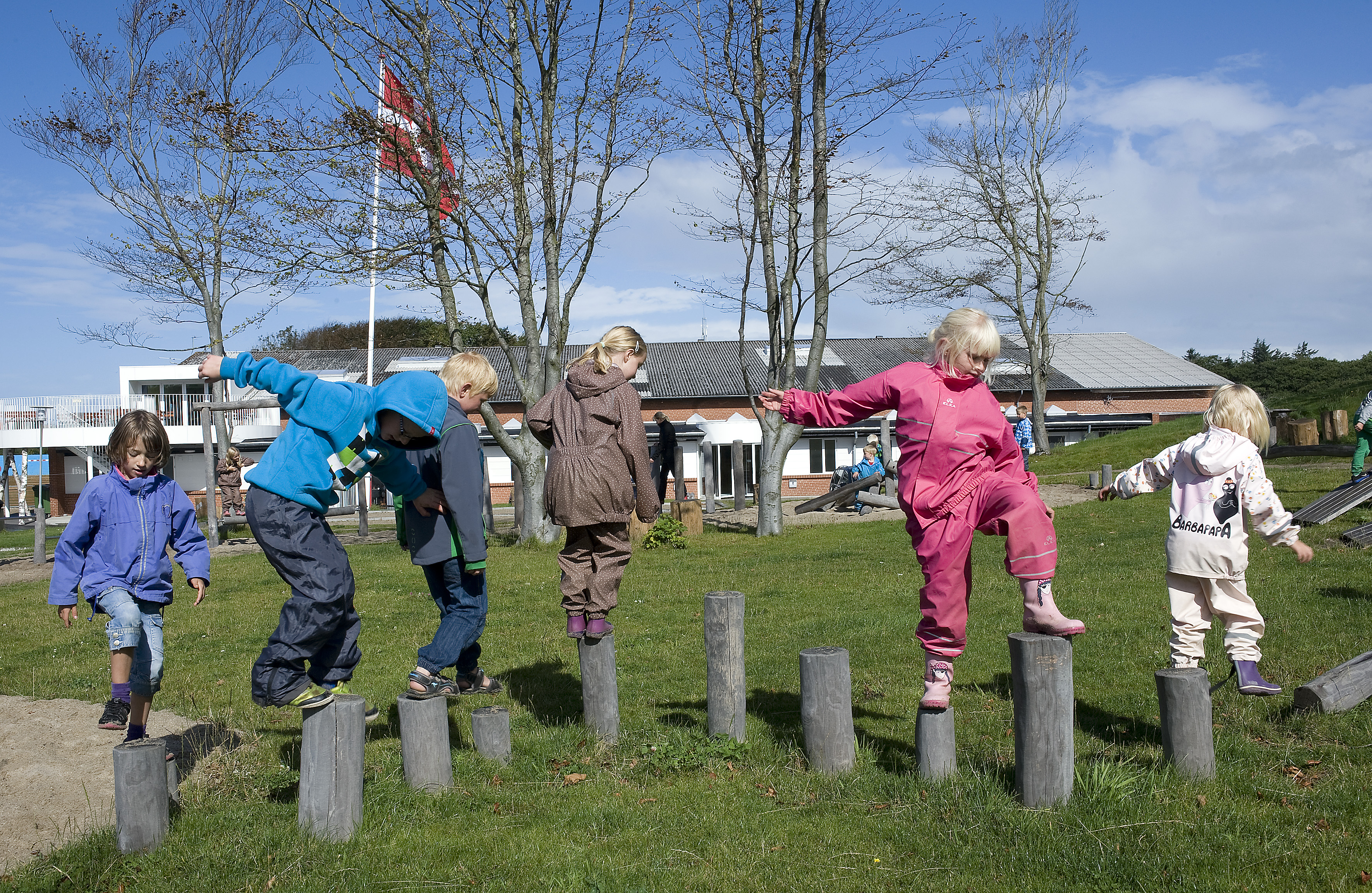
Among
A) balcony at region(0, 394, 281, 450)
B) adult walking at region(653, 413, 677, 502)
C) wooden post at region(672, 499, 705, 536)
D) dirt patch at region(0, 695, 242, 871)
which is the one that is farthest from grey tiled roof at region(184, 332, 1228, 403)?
dirt patch at region(0, 695, 242, 871)

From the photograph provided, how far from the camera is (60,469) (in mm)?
44844

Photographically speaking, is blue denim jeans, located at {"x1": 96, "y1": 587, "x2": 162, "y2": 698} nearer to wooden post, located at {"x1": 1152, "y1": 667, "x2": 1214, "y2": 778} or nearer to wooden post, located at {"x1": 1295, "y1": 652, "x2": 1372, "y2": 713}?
wooden post, located at {"x1": 1152, "y1": 667, "x2": 1214, "y2": 778}

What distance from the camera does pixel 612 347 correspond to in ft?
17.4

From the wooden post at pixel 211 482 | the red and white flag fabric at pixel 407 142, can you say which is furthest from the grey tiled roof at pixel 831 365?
the red and white flag fabric at pixel 407 142

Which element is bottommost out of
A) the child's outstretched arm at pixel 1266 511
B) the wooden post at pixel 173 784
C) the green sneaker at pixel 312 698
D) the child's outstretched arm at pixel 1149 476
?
Result: the wooden post at pixel 173 784

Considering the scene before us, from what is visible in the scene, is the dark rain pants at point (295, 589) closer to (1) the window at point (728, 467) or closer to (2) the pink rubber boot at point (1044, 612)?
(2) the pink rubber boot at point (1044, 612)

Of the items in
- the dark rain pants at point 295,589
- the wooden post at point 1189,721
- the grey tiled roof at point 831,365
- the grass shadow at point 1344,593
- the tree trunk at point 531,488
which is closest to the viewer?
the wooden post at point 1189,721

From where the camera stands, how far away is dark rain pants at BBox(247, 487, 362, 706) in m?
4.42

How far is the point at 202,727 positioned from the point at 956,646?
4.45 meters

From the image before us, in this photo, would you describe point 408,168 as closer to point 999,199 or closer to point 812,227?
point 812,227

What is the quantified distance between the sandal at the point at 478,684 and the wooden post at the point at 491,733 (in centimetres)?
97

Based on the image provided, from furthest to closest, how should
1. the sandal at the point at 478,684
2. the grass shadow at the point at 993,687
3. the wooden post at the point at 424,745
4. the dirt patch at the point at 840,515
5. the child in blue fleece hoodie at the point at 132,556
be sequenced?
1. the dirt patch at the point at 840,515
2. the sandal at the point at 478,684
3. the grass shadow at the point at 993,687
4. the child in blue fleece hoodie at the point at 132,556
5. the wooden post at the point at 424,745

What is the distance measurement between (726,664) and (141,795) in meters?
2.67

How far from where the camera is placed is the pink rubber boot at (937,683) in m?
4.36
